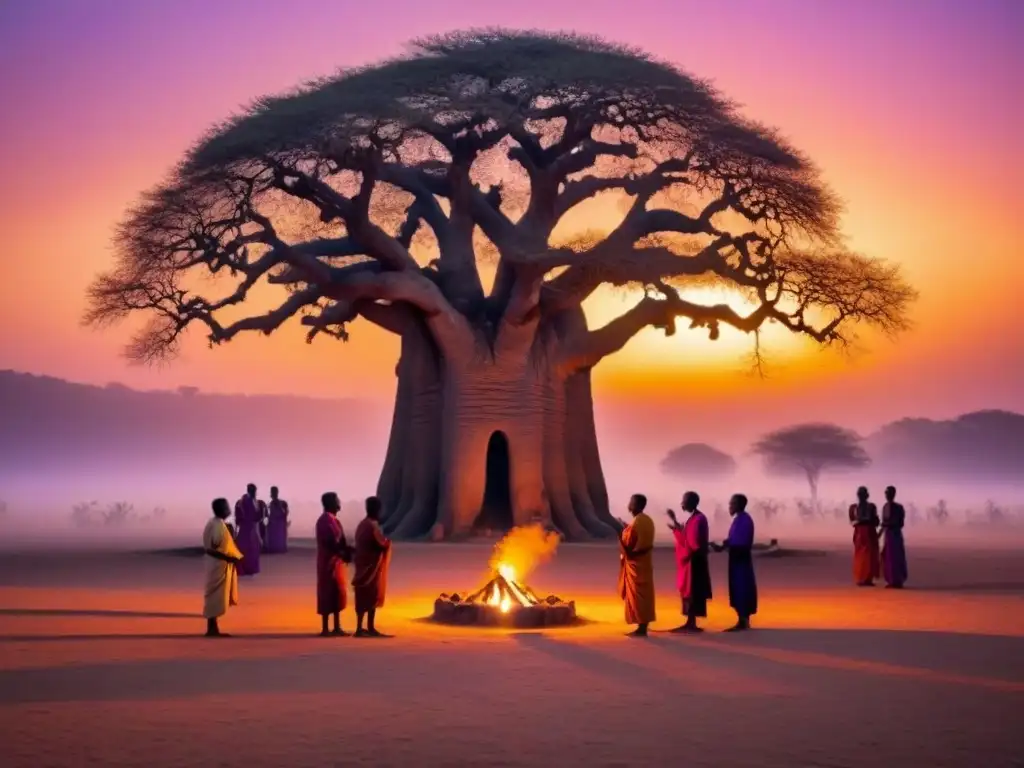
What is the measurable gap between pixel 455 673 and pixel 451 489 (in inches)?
805

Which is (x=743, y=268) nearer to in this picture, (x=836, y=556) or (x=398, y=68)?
(x=836, y=556)

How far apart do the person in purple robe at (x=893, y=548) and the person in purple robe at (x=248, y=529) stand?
10674 mm

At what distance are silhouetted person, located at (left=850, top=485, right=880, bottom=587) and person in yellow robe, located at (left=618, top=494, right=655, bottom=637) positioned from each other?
26.0ft

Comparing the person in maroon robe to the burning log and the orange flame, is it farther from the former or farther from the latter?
the orange flame

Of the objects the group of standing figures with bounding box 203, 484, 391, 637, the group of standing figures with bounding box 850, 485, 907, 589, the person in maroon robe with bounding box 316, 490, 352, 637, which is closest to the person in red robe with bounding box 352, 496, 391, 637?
the group of standing figures with bounding box 203, 484, 391, 637

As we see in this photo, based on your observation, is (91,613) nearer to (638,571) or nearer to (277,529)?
(638,571)

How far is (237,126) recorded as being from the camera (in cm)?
2722

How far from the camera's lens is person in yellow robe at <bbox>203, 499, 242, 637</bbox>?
43.7 feet

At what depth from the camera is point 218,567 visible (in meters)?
13.5

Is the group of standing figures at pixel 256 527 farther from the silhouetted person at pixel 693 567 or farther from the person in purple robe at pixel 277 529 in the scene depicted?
the silhouetted person at pixel 693 567

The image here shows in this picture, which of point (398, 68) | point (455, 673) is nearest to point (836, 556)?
point (398, 68)

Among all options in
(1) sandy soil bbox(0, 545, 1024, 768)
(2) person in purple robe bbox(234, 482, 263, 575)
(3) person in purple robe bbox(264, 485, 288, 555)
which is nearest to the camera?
(1) sandy soil bbox(0, 545, 1024, 768)

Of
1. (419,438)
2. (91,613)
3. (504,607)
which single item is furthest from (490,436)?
(504,607)

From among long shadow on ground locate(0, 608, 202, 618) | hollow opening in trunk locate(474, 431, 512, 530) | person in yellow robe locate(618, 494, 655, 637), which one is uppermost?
hollow opening in trunk locate(474, 431, 512, 530)
